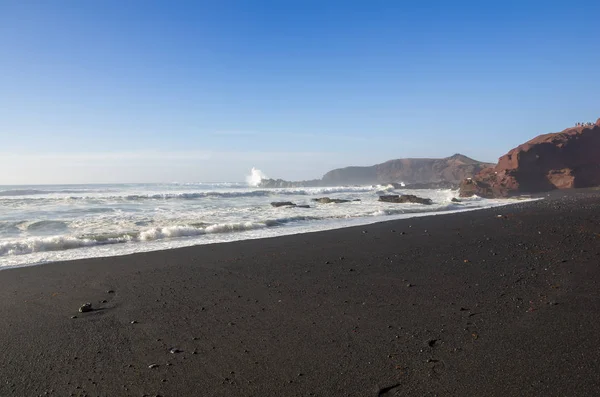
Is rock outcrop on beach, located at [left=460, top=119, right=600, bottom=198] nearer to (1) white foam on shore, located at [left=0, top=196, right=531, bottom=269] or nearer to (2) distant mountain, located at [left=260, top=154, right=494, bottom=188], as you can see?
(1) white foam on shore, located at [left=0, top=196, right=531, bottom=269]

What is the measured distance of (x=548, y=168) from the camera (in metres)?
35.7

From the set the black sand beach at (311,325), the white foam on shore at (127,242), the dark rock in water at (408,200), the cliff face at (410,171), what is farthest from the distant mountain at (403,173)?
the black sand beach at (311,325)

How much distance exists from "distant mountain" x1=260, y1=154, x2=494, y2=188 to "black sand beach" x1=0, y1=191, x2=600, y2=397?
71.5 m

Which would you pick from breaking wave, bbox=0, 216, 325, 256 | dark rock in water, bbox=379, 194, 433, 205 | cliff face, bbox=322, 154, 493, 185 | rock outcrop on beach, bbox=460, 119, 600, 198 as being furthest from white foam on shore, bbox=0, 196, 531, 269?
cliff face, bbox=322, 154, 493, 185

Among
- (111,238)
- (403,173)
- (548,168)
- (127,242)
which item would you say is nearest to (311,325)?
(127,242)

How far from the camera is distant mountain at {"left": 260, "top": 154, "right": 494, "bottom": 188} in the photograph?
81000 millimetres

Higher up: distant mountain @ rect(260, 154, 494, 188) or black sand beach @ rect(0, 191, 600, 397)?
distant mountain @ rect(260, 154, 494, 188)

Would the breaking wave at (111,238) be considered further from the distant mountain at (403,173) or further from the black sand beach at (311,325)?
the distant mountain at (403,173)

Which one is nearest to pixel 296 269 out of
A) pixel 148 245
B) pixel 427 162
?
pixel 148 245

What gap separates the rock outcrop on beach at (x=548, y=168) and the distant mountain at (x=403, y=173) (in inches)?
1404

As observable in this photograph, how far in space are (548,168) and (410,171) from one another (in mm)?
65462

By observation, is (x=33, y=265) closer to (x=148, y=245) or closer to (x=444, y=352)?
(x=148, y=245)

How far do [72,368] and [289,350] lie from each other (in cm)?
193

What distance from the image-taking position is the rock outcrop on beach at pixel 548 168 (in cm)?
3375
